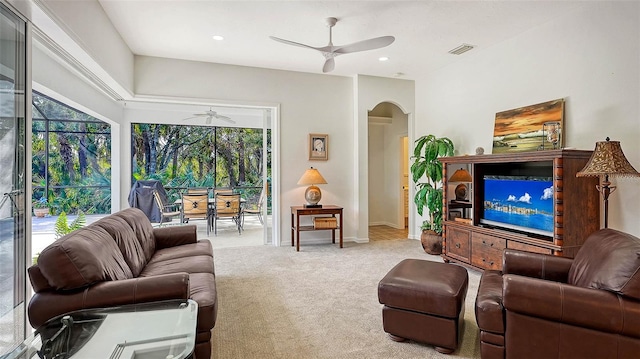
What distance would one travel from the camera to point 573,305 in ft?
5.56

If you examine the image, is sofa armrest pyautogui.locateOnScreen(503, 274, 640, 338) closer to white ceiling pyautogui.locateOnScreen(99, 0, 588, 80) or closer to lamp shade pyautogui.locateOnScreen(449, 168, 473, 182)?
lamp shade pyautogui.locateOnScreen(449, 168, 473, 182)

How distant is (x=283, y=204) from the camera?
17.4 ft

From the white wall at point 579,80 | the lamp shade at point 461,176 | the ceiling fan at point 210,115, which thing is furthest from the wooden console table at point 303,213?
the ceiling fan at point 210,115

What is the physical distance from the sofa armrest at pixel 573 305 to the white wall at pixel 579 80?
6.06 ft

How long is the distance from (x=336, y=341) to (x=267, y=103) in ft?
12.7

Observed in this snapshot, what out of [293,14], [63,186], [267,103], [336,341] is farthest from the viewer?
[63,186]

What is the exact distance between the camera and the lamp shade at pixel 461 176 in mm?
4109

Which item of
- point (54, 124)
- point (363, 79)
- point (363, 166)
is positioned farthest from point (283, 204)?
point (54, 124)

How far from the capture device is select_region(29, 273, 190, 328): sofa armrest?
167cm

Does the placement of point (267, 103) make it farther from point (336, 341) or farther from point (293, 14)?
point (336, 341)

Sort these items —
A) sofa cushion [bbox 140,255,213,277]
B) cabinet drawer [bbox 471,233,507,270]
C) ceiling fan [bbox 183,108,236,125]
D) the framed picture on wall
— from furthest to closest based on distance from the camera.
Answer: ceiling fan [bbox 183,108,236,125], the framed picture on wall, cabinet drawer [bbox 471,233,507,270], sofa cushion [bbox 140,255,213,277]

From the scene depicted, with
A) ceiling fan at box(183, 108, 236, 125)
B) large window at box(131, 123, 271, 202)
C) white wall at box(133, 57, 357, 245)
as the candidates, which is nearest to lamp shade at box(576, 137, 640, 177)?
white wall at box(133, 57, 357, 245)

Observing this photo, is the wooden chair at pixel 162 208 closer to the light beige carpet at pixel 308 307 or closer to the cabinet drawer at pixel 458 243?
the light beige carpet at pixel 308 307

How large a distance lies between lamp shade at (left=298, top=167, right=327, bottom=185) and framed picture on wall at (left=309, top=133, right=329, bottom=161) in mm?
403
